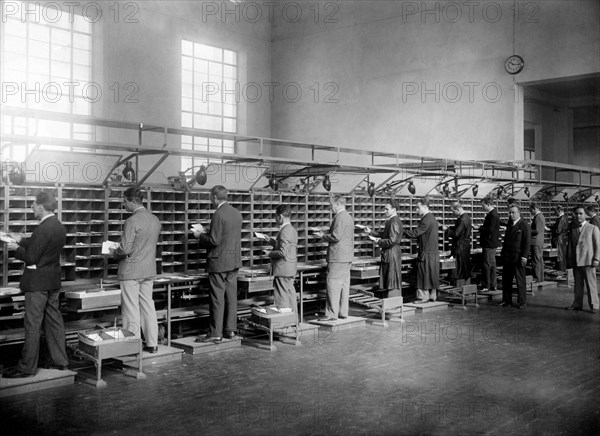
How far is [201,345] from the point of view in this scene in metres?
7.25

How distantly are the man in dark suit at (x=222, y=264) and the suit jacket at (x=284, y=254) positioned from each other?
2.05 feet

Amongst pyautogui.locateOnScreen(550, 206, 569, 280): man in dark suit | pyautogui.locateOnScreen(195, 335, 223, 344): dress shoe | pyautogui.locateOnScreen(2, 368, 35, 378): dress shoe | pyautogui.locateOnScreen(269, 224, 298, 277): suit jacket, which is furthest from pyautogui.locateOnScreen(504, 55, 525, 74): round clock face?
pyautogui.locateOnScreen(2, 368, 35, 378): dress shoe

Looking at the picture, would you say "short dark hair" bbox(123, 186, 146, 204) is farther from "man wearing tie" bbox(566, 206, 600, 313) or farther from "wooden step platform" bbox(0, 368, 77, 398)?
"man wearing tie" bbox(566, 206, 600, 313)

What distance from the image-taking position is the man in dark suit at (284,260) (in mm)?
8016

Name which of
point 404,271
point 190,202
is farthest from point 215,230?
point 404,271

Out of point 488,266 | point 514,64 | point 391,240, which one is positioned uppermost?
point 514,64

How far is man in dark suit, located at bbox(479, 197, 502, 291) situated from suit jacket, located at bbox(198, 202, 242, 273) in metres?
5.91

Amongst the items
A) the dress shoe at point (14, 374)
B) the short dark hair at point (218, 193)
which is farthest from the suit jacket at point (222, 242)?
the dress shoe at point (14, 374)

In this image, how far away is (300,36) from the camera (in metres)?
17.8

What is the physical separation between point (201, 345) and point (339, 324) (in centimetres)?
231

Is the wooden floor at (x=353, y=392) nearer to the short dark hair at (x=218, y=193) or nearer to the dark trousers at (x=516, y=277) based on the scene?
the short dark hair at (x=218, y=193)

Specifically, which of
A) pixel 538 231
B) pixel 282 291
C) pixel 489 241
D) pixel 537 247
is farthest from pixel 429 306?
pixel 538 231

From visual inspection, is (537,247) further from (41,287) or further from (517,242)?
(41,287)

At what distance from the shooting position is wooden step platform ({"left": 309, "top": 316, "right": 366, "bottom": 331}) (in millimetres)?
8766
